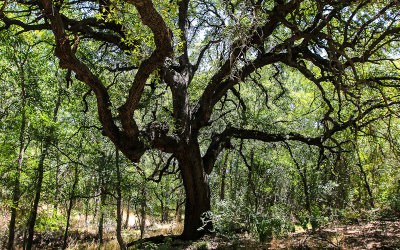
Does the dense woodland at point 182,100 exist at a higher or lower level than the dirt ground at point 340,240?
higher

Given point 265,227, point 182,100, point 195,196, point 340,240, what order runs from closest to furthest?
point 340,240, point 265,227, point 182,100, point 195,196

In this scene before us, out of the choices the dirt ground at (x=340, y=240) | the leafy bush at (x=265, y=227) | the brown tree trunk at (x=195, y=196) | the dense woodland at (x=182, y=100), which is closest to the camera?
the dense woodland at (x=182, y=100)

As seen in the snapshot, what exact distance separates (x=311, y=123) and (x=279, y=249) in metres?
7.57

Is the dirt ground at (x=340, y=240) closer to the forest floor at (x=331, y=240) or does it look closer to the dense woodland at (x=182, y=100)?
the forest floor at (x=331, y=240)

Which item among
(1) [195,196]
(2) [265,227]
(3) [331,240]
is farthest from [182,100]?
(3) [331,240]

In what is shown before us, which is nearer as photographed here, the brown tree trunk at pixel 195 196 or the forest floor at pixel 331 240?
the forest floor at pixel 331 240

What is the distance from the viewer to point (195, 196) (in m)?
6.59

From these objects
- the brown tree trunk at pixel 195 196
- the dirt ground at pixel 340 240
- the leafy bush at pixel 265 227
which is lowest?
the dirt ground at pixel 340 240

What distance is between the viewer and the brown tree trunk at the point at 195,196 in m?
6.45

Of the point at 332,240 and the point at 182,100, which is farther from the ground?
the point at 182,100

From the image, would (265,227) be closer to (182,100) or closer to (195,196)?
(195,196)

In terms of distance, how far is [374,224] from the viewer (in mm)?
5922

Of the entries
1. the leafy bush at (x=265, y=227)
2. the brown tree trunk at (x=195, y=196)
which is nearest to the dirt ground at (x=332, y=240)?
the leafy bush at (x=265, y=227)

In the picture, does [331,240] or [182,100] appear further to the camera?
[182,100]
